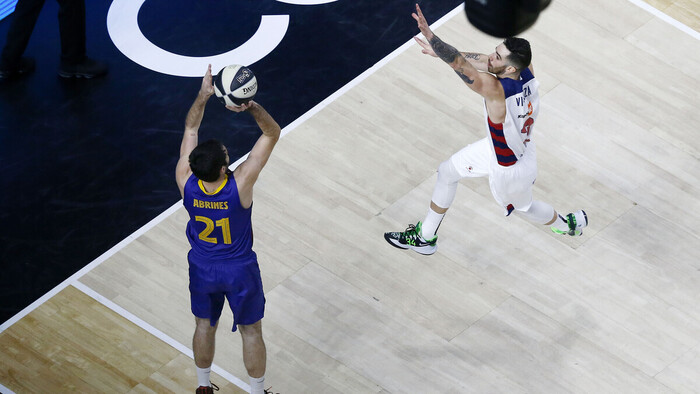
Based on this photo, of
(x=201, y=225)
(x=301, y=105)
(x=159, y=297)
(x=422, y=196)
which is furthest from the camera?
(x=301, y=105)

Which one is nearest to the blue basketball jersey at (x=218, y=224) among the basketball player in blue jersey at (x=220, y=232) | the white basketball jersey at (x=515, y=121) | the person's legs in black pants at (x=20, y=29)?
the basketball player in blue jersey at (x=220, y=232)

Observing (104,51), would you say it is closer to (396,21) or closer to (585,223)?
(396,21)

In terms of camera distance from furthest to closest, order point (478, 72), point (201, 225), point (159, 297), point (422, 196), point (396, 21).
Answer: point (396, 21)
point (422, 196)
point (159, 297)
point (478, 72)
point (201, 225)

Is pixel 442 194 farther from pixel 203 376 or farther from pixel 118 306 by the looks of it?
pixel 118 306

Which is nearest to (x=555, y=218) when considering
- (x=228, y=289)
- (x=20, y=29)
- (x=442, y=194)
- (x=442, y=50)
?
(x=442, y=194)

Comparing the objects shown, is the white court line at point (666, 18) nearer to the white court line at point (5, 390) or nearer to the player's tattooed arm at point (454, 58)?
the player's tattooed arm at point (454, 58)

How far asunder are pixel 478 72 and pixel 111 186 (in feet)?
11.0

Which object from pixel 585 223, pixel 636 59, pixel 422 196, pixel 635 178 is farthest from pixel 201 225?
pixel 636 59

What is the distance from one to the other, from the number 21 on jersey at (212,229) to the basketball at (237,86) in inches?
28.3

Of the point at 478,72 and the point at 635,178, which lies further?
the point at 635,178

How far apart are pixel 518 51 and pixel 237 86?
1.92 meters

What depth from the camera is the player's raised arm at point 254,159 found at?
7020 millimetres

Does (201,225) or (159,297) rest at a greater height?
(201,225)

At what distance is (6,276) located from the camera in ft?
28.4
